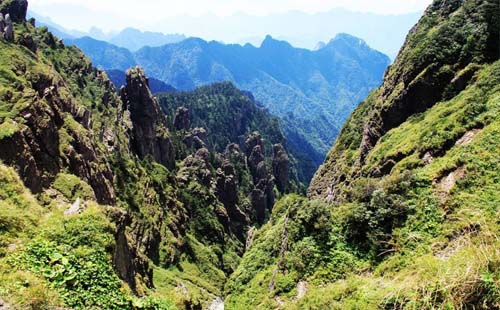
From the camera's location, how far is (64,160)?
138 ft

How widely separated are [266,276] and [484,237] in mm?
27772

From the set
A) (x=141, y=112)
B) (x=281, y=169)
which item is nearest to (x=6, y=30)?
(x=141, y=112)

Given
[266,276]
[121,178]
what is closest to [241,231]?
[121,178]

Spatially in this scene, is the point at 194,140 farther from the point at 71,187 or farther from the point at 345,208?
the point at 345,208

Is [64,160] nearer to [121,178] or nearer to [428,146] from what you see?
[428,146]

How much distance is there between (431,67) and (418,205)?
65.4ft

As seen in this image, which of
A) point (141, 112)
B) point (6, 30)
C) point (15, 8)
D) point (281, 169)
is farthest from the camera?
point (281, 169)

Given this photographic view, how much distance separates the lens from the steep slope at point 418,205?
770cm

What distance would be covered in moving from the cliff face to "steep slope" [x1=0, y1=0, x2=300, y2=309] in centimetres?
2390

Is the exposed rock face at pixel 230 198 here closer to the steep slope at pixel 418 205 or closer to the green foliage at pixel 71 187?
the steep slope at pixel 418 205

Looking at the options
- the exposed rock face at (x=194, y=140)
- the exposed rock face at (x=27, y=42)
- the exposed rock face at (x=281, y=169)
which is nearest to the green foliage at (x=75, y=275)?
the exposed rock face at (x=27, y=42)

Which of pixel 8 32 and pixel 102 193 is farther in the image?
pixel 8 32

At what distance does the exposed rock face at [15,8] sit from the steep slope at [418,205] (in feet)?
257

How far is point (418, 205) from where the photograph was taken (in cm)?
2422
